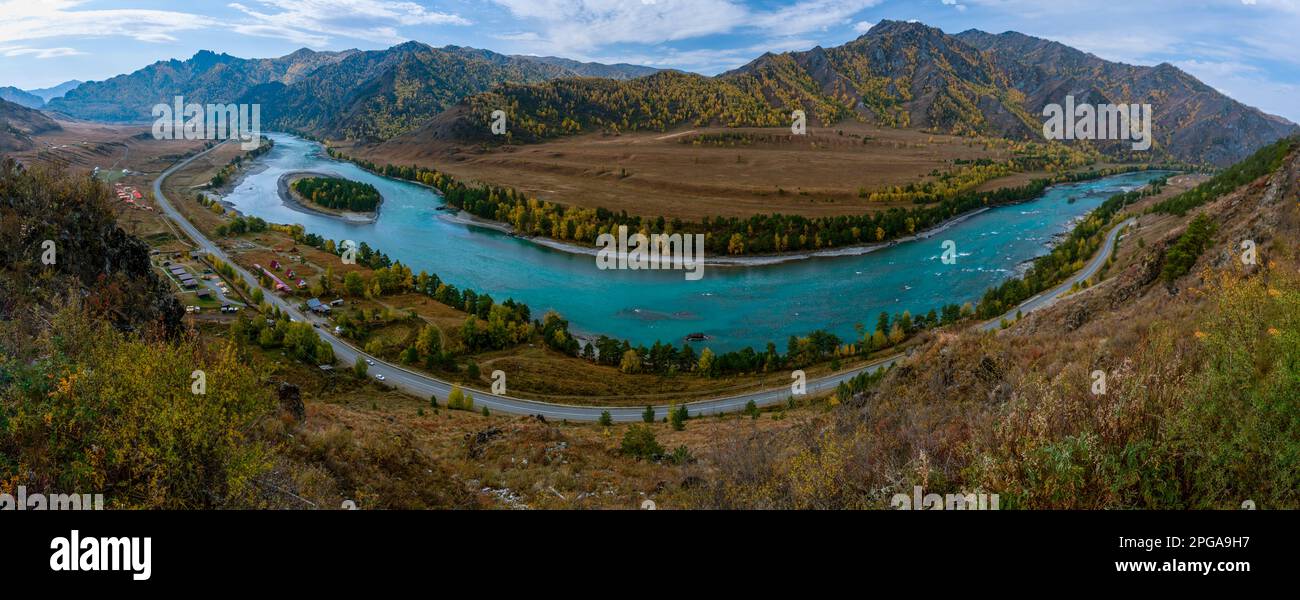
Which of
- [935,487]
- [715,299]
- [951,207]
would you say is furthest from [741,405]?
[951,207]

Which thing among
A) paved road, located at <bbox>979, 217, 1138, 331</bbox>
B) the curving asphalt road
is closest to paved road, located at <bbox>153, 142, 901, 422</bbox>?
the curving asphalt road

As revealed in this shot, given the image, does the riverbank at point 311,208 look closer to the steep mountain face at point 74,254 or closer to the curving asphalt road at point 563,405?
the curving asphalt road at point 563,405

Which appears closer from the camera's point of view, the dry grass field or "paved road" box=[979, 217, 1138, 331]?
"paved road" box=[979, 217, 1138, 331]

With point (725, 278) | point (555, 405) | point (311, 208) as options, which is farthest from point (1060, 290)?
point (311, 208)

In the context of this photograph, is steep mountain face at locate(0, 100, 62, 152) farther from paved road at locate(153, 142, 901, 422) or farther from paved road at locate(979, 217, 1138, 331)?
paved road at locate(979, 217, 1138, 331)

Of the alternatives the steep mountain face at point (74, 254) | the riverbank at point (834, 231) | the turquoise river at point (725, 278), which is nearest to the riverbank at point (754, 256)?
the riverbank at point (834, 231)

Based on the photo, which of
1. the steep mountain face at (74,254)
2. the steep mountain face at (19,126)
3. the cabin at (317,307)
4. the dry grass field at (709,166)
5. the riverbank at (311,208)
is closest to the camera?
the steep mountain face at (74,254)

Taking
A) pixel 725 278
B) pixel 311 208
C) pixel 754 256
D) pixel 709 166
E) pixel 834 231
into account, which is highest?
pixel 709 166

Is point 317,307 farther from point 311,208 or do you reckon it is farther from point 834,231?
point 834,231
